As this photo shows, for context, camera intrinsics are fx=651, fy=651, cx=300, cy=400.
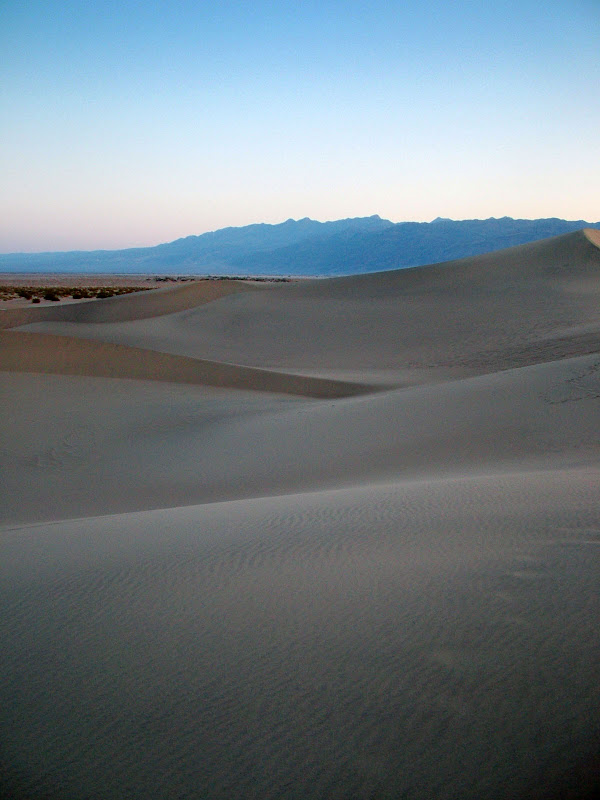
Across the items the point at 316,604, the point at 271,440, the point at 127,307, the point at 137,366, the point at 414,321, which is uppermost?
the point at 127,307

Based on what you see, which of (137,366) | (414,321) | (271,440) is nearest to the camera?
(271,440)

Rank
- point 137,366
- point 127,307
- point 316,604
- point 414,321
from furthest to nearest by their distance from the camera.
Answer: point 127,307 → point 414,321 → point 137,366 → point 316,604

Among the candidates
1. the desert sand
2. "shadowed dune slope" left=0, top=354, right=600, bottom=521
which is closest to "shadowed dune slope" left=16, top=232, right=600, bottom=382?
"shadowed dune slope" left=0, top=354, right=600, bottom=521

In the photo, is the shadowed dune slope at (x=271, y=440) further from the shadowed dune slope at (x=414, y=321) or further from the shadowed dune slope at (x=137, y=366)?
the shadowed dune slope at (x=414, y=321)

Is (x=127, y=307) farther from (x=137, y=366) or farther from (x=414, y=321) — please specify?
(x=137, y=366)

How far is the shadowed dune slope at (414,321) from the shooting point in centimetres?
1916

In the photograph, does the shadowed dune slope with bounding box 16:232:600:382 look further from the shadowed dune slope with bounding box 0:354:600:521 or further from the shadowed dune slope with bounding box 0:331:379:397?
the shadowed dune slope with bounding box 0:354:600:521

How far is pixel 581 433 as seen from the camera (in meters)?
7.10

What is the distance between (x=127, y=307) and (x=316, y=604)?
28124mm

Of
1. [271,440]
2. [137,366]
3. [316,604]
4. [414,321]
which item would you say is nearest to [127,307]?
[414,321]

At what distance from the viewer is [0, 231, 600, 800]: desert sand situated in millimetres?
2061

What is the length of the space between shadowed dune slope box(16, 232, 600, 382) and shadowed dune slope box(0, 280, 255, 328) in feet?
5.99

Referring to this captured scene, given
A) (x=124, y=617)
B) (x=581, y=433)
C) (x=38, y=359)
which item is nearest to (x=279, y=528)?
(x=124, y=617)

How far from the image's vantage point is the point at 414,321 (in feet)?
82.3
